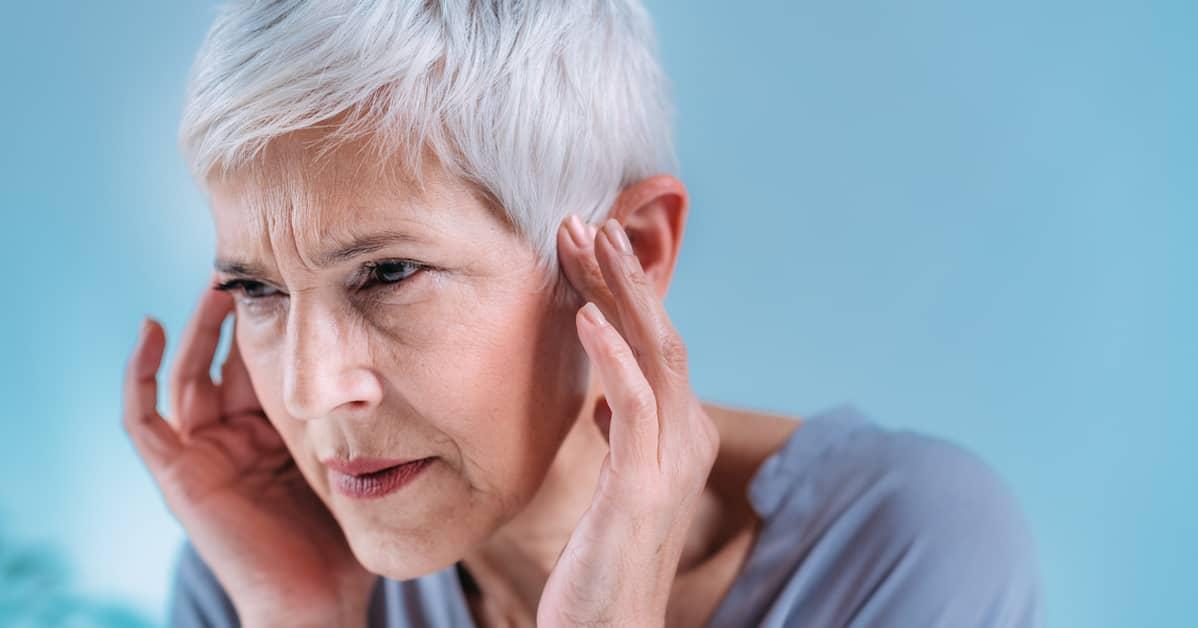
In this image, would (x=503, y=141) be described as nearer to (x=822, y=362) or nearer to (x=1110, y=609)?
(x=822, y=362)

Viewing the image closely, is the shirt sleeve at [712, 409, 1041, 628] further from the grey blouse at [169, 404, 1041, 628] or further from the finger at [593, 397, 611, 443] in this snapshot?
the finger at [593, 397, 611, 443]

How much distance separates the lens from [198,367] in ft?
5.44

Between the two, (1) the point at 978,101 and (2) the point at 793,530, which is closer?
(2) the point at 793,530

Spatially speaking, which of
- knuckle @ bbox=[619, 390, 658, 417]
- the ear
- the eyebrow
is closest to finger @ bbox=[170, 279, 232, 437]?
the eyebrow

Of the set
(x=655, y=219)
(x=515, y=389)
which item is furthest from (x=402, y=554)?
(x=655, y=219)

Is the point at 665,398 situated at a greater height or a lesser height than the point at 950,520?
greater

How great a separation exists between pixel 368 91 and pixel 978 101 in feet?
3.63

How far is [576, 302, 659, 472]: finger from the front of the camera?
109cm

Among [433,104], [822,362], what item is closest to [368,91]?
[433,104]

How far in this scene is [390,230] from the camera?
3.60 feet

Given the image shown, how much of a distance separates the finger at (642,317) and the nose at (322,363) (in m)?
0.27

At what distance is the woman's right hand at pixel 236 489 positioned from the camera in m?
1.56

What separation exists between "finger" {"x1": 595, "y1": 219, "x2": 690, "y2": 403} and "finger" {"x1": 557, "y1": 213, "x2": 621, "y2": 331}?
0.04 m

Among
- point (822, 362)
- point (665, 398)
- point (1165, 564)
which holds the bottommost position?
point (1165, 564)
